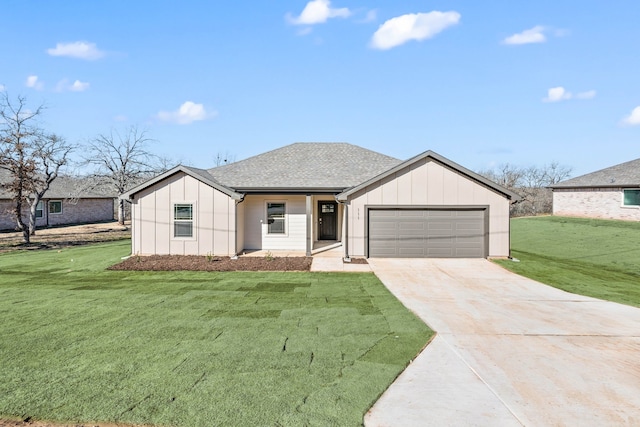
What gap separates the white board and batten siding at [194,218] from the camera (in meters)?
14.8

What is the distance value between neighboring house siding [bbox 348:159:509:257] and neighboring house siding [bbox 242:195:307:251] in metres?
2.95

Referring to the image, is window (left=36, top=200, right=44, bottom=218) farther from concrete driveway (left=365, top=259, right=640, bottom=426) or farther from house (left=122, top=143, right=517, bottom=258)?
concrete driveway (left=365, top=259, right=640, bottom=426)

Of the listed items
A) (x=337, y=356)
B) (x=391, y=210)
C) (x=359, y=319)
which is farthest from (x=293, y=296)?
(x=391, y=210)

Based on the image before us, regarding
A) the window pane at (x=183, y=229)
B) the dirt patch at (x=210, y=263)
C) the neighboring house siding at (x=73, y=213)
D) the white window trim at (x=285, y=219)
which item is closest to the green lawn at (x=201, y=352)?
the dirt patch at (x=210, y=263)

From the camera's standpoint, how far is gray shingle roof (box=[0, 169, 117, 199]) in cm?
3197

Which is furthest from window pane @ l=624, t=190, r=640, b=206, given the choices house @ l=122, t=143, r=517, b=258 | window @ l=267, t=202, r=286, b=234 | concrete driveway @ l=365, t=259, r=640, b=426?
window @ l=267, t=202, r=286, b=234

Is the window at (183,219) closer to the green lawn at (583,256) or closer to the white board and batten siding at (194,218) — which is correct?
the white board and batten siding at (194,218)

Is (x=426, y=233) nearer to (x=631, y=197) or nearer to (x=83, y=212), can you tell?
(x=631, y=197)

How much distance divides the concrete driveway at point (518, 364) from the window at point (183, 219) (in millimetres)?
9571

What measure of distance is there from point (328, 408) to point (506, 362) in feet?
10.0

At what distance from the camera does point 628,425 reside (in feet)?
12.3

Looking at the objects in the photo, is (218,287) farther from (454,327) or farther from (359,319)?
(454,327)

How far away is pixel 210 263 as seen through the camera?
1332cm

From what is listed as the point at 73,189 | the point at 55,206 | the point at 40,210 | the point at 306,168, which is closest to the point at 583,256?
the point at 306,168
